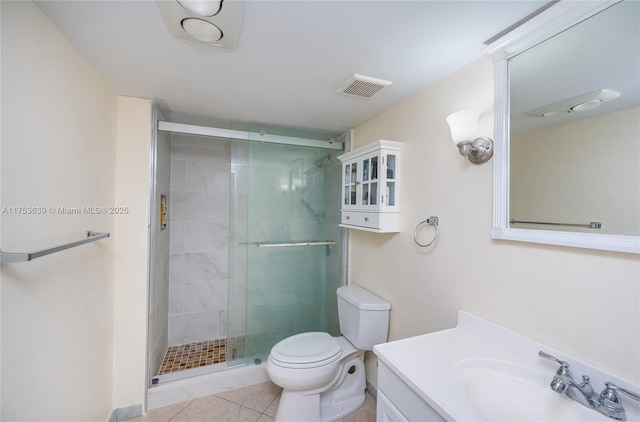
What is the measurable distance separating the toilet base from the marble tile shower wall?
4.52 ft

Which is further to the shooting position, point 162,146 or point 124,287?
point 162,146

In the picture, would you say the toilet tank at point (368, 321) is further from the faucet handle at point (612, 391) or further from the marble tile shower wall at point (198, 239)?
the marble tile shower wall at point (198, 239)

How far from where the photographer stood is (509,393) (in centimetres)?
88

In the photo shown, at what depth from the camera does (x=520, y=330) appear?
0.99 meters

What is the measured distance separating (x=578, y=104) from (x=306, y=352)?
71.5 inches

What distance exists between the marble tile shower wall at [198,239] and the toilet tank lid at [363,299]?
4.66ft

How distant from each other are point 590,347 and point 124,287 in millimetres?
2355

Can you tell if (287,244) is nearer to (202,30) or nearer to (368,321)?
(368,321)

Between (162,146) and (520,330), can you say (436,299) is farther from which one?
(162,146)

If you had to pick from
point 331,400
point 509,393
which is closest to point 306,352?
point 331,400

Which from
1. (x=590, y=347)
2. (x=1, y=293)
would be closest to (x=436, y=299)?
(x=590, y=347)

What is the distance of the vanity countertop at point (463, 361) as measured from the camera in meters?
0.72

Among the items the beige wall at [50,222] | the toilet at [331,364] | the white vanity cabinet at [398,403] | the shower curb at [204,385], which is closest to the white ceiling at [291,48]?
the beige wall at [50,222]

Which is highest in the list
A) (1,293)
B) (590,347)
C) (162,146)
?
(162,146)
